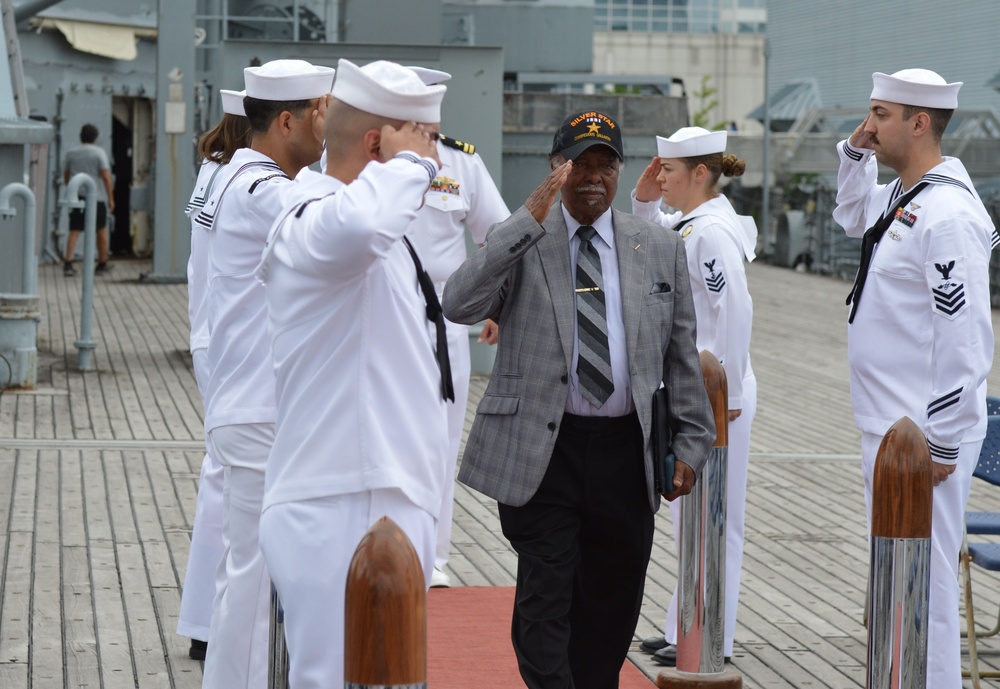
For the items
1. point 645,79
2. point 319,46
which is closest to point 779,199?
point 645,79

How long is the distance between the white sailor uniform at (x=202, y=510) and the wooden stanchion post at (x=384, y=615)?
2.86 metres

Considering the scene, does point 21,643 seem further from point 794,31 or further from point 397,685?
point 794,31

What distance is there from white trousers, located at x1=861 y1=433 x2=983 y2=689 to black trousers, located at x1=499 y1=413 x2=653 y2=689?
0.92m

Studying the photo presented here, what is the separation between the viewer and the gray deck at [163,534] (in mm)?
5887

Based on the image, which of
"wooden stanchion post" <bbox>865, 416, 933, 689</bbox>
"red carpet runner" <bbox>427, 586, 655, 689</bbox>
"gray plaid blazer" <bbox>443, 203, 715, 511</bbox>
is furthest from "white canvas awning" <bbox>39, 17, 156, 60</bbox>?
"wooden stanchion post" <bbox>865, 416, 933, 689</bbox>

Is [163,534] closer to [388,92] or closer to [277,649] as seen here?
[277,649]

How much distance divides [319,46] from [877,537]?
9841 millimetres

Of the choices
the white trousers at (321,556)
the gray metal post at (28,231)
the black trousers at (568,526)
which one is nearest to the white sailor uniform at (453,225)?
the black trousers at (568,526)

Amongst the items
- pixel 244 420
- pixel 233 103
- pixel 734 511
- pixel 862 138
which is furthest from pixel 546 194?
pixel 734 511

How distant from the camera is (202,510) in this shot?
548 cm

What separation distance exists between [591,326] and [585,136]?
566 millimetres

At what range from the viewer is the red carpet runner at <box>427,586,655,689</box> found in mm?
→ 5598

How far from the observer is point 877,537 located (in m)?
3.76

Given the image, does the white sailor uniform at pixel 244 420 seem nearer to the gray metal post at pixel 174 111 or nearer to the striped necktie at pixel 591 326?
the striped necktie at pixel 591 326
